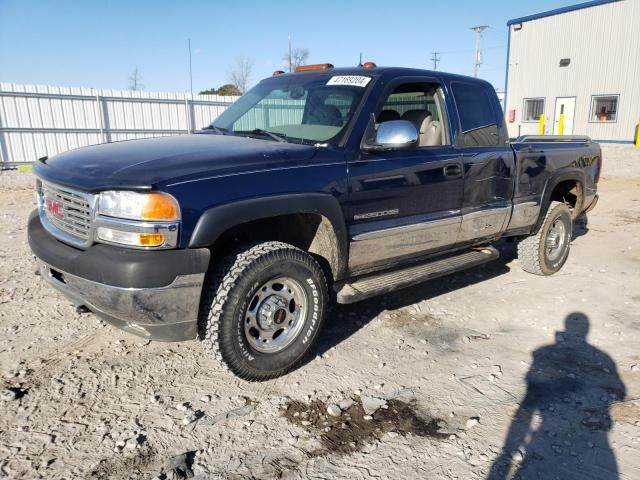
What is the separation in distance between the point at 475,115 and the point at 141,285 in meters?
3.41

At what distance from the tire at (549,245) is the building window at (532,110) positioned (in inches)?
882

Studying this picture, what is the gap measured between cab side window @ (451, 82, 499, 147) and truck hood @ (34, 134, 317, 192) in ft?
5.79

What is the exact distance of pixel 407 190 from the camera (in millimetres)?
3852

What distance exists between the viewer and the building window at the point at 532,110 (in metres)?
25.9

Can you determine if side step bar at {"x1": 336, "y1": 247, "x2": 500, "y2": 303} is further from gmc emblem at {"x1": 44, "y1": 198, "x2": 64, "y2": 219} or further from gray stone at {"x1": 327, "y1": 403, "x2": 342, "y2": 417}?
gmc emblem at {"x1": 44, "y1": 198, "x2": 64, "y2": 219}

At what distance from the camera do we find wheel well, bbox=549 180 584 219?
235 inches

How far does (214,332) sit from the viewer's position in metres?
2.99

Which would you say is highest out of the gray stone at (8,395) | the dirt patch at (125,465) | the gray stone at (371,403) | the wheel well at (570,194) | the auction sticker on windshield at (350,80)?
the auction sticker on windshield at (350,80)

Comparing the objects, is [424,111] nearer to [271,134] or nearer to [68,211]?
[271,134]

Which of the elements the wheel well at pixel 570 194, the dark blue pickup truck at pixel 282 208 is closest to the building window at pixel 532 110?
the wheel well at pixel 570 194

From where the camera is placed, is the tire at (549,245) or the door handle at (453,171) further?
the tire at (549,245)

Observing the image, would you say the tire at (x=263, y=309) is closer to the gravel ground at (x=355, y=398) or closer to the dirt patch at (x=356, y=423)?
the gravel ground at (x=355, y=398)

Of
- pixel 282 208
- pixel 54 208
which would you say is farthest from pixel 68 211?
pixel 282 208

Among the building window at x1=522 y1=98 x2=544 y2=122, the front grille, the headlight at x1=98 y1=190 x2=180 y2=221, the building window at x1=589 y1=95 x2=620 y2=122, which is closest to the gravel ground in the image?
the front grille
